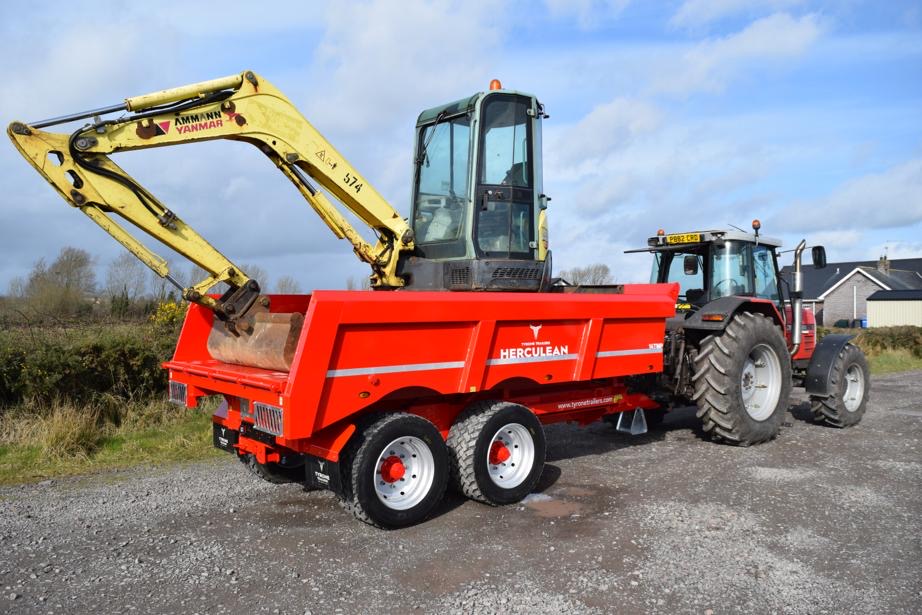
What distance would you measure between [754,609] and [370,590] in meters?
1.98

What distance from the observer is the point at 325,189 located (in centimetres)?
596

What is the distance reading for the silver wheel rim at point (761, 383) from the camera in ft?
24.7

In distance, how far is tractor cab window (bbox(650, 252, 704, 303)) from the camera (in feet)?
26.7

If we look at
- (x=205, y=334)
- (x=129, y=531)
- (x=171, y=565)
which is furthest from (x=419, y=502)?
(x=205, y=334)

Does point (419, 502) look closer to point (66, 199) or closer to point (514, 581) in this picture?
point (514, 581)

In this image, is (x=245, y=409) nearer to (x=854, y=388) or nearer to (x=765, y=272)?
(x=765, y=272)

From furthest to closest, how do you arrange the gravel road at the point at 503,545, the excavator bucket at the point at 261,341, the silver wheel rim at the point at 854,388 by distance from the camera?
1. the silver wheel rim at the point at 854,388
2. the excavator bucket at the point at 261,341
3. the gravel road at the point at 503,545

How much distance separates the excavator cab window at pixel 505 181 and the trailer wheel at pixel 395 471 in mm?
1828

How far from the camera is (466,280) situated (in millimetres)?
6012

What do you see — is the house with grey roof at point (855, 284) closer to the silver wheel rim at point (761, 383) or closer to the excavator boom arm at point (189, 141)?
the silver wheel rim at point (761, 383)

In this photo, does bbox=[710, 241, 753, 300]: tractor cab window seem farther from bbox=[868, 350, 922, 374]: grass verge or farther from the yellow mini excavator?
bbox=[868, 350, 922, 374]: grass verge

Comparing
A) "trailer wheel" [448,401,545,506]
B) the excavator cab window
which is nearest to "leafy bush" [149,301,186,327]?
the excavator cab window

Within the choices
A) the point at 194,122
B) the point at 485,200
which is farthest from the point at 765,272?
the point at 194,122

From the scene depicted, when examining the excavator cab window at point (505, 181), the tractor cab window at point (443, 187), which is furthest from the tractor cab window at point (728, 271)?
the tractor cab window at point (443, 187)
